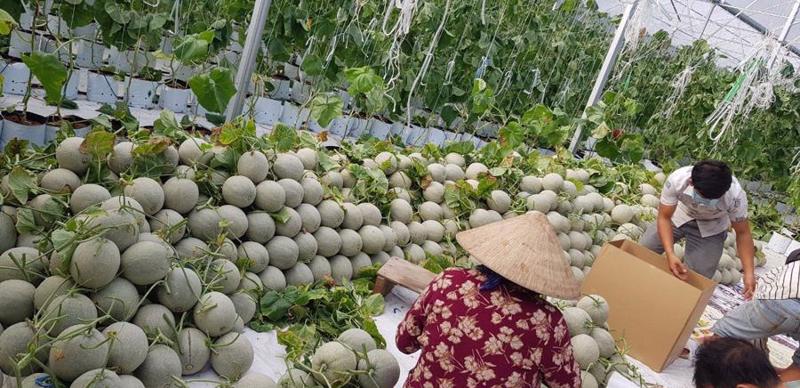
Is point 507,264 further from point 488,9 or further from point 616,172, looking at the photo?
point 488,9

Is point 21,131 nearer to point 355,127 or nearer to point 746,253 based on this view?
point 355,127

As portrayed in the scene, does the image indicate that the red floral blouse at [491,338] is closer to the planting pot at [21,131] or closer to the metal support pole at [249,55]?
the metal support pole at [249,55]

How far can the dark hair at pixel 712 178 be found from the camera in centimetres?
311

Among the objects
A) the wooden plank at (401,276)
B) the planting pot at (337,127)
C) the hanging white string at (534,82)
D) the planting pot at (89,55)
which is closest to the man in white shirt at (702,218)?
the wooden plank at (401,276)

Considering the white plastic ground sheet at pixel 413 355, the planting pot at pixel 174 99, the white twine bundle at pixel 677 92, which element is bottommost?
the white plastic ground sheet at pixel 413 355

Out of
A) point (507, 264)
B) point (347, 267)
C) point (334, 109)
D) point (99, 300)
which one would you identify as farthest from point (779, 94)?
point (99, 300)

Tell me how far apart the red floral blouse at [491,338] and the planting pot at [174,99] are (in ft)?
11.8

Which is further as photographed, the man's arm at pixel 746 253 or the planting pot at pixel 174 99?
the planting pot at pixel 174 99

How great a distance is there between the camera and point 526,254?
5.66 feet

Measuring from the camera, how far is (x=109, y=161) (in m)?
2.36

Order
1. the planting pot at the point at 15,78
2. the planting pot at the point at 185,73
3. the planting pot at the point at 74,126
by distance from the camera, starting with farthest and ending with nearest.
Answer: the planting pot at the point at 185,73 < the planting pot at the point at 15,78 < the planting pot at the point at 74,126

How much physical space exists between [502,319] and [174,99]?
3.82 m

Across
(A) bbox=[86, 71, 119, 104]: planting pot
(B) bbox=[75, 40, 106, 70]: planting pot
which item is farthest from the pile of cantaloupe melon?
(B) bbox=[75, 40, 106, 70]: planting pot

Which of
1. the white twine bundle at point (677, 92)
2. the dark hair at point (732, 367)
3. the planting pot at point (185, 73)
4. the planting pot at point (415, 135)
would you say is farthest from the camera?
the white twine bundle at point (677, 92)
